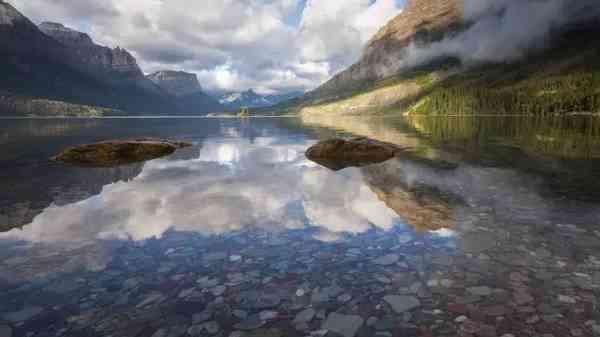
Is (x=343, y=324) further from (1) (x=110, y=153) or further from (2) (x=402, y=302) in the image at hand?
(1) (x=110, y=153)

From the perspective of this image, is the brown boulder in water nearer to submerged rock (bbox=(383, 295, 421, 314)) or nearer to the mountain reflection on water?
the mountain reflection on water

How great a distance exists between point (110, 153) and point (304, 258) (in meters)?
25.7

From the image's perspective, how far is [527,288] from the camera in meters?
7.83

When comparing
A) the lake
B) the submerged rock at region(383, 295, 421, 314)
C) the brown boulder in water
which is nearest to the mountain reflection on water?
the lake

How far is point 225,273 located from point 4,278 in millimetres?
5233

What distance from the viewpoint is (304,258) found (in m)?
9.71

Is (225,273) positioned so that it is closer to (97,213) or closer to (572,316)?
(572,316)

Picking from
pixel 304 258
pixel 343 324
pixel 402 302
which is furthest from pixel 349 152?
pixel 343 324

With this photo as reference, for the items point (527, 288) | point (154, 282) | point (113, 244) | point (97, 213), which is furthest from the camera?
point (97, 213)

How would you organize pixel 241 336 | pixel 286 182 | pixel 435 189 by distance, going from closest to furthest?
1. pixel 241 336
2. pixel 435 189
3. pixel 286 182

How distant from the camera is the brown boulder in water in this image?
28498mm

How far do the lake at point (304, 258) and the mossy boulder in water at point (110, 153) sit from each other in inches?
350

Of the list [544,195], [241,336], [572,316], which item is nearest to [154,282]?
[241,336]

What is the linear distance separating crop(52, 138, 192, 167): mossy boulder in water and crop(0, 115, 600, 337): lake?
8.89m
